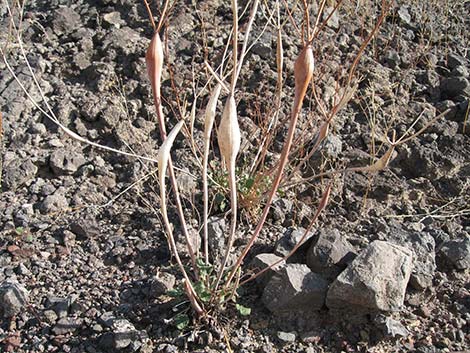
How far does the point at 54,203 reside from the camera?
7.06 feet

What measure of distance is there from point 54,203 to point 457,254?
4.71 feet

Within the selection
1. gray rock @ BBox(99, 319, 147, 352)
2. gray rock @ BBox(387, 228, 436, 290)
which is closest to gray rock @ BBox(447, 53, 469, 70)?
gray rock @ BBox(387, 228, 436, 290)

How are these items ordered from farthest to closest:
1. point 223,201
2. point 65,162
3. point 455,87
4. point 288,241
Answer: point 455,87
point 65,162
point 223,201
point 288,241

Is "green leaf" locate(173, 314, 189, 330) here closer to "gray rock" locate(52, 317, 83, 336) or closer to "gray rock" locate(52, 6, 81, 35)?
"gray rock" locate(52, 317, 83, 336)

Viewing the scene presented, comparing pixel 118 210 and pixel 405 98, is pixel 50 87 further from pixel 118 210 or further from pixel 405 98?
pixel 405 98

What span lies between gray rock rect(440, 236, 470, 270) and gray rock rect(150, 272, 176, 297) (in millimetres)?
935

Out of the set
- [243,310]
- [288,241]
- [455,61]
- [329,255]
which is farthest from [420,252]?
[455,61]

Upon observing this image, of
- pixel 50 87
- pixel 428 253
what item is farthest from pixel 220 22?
pixel 428 253

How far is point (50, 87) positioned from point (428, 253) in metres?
1.73

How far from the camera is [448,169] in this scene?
248 centimetres

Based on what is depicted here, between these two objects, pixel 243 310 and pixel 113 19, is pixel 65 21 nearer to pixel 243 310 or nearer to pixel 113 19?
pixel 113 19

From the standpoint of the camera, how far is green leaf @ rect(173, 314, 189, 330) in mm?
1683

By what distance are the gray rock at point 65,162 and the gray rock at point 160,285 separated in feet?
2.22

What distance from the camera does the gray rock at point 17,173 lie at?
2219 mm
